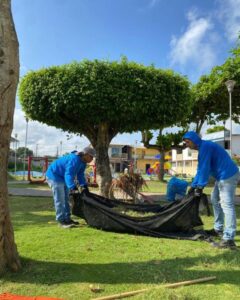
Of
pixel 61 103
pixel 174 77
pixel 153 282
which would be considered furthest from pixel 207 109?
pixel 153 282

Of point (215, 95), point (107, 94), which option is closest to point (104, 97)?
point (107, 94)

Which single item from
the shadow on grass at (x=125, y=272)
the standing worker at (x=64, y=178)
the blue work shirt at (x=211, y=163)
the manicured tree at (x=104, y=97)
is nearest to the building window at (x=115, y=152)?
the manicured tree at (x=104, y=97)

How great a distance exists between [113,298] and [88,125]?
8406mm

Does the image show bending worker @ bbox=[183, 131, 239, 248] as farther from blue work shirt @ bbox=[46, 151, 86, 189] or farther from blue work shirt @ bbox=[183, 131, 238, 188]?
blue work shirt @ bbox=[46, 151, 86, 189]

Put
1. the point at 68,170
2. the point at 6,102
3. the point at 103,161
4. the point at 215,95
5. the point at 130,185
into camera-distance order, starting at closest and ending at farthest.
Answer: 1. the point at 6,102
2. the point at 68,170
3. the point at 130,185
4. the point at 103,161
5. the point at 215,95

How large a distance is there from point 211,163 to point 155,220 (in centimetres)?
146

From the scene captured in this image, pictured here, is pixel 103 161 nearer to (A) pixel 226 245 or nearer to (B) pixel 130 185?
(B) pixel 130 185

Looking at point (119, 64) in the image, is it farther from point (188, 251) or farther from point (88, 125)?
point (188, 251)

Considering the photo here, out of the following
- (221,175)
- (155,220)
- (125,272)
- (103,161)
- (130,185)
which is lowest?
(125,272)

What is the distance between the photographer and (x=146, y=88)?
1019cm

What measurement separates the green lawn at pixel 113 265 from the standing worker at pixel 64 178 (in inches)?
22.0

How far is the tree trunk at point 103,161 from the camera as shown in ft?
37.2

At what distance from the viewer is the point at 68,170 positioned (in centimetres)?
655

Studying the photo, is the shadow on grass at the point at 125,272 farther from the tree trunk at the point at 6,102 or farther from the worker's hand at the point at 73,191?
the worker's hand at the point at 73,191
